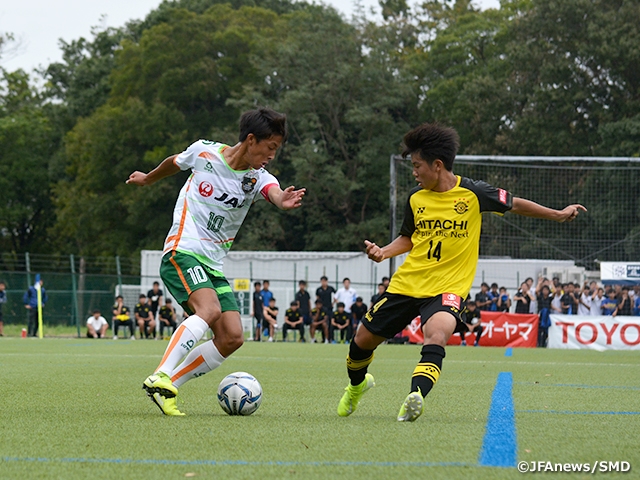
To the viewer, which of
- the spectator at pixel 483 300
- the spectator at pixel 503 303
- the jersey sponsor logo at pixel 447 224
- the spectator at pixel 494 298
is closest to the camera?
the jersey sponsor logo at pixel 447 224

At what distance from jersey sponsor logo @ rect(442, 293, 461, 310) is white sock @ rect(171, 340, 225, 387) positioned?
4.94ft

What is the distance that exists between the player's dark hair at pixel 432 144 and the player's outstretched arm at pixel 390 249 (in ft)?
1.93

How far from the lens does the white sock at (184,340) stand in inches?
233

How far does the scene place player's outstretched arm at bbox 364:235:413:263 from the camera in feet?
19.7

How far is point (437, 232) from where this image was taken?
6.13m

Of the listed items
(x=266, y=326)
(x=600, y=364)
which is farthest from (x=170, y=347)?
(x=266, y=326)

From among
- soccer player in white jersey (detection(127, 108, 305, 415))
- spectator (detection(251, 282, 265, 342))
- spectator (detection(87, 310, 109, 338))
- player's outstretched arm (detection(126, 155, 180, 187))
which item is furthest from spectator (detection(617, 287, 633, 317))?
player's outstretched arm (detection(126, 155, 180, 187))

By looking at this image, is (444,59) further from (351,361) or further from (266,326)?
(351,361)

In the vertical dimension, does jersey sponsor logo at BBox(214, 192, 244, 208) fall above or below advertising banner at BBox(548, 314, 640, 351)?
above

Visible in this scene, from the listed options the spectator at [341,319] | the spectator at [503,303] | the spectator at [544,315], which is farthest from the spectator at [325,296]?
the spectator at [544,315]

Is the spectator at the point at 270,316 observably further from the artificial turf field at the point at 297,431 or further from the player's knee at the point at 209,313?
the player's knee at the point at 209,313

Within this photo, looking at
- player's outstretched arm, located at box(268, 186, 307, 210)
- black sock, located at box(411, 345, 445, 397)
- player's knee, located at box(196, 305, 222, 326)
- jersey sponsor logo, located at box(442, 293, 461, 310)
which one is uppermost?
player's outstretched arm, located at box(268, 186, 307, 210)

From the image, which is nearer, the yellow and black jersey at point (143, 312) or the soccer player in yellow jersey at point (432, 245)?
the soccer player in yellow jersey at point (432, 245)

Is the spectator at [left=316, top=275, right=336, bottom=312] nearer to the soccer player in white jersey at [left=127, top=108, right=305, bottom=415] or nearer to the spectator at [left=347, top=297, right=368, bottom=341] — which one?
the spectator at [left=347, top=297, right=368, bottom=341]
